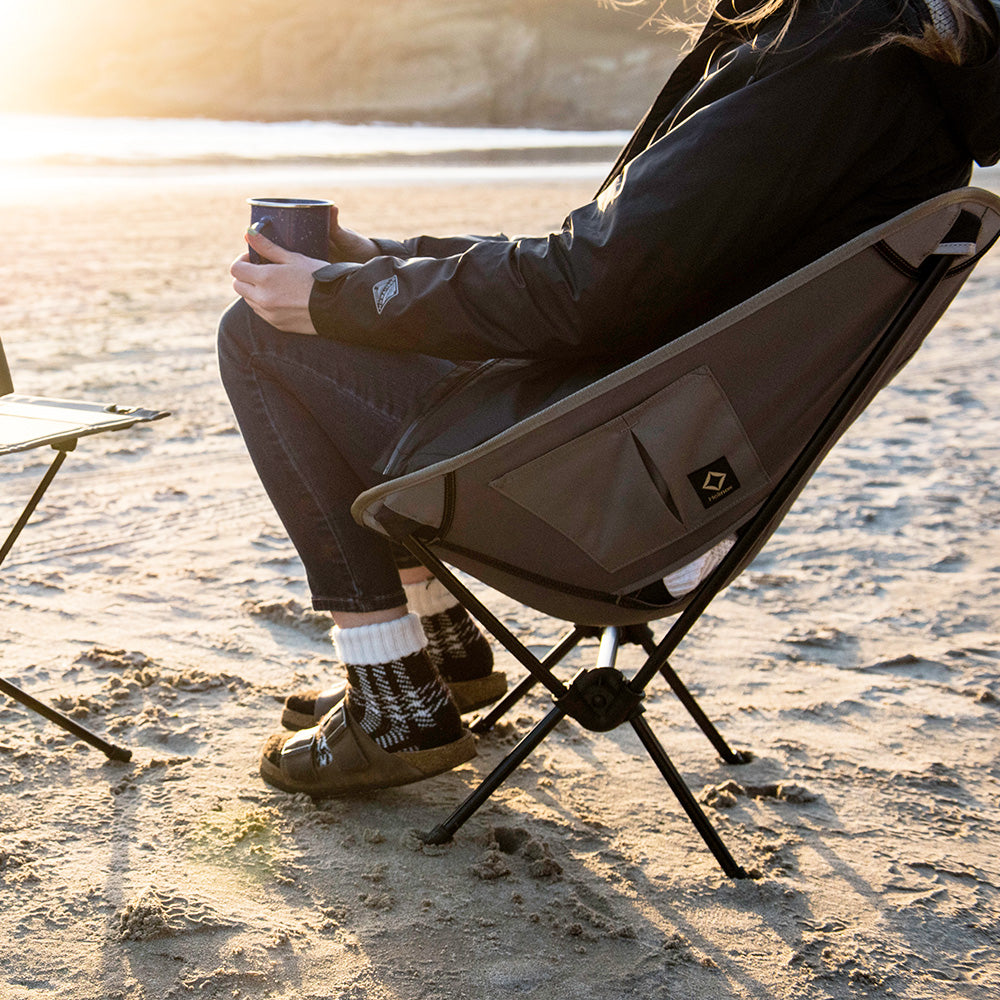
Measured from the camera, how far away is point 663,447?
5.33 feet

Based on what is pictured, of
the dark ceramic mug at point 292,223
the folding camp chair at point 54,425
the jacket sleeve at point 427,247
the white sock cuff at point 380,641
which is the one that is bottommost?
the white sock cuff at point 380,641

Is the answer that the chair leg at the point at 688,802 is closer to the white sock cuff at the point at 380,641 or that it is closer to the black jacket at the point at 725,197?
the white sock cuff at the point at 380,641

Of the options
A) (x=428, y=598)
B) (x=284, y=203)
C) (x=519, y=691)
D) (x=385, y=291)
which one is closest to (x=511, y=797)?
(x=519, y=691)

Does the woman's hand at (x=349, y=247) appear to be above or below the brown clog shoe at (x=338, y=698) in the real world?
above

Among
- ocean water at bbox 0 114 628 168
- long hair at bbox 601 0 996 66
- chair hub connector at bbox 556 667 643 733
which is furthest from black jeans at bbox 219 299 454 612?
ocean water at bbox 0 114 628 168

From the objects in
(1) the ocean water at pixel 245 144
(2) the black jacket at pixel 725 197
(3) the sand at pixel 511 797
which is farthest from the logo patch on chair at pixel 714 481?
(1) the ocean water at pixel 245 144

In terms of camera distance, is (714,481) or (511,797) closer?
(714,481)

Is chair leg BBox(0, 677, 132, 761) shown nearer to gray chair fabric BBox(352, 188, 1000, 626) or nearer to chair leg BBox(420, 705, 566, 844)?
chair leg BBox(420, 705, 566, 844)

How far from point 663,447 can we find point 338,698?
3.06ft

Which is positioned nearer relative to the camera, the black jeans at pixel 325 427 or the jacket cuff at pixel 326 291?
the jacket cuff at pixel 326 291

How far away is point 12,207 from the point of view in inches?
460

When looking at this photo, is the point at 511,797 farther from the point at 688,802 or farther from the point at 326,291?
the point at 326,291

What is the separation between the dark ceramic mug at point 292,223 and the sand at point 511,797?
38.9 inches

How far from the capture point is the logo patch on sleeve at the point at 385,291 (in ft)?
5.40
